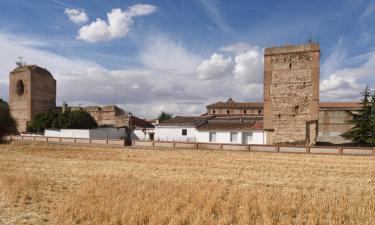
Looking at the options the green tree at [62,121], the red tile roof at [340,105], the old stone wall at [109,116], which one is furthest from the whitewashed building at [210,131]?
the red tile roof at [340,105]

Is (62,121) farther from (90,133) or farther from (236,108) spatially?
(236,108)

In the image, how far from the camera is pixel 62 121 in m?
38.6

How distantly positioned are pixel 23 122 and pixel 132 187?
40.0m

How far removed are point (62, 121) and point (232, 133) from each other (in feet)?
66.4

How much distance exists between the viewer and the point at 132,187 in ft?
32.9

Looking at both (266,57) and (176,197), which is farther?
(266,57)

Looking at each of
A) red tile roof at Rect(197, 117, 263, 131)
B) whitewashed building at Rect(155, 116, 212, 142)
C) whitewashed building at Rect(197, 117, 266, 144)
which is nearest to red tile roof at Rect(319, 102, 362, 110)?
red tile roof at Rect(197, 117, 263, 131)

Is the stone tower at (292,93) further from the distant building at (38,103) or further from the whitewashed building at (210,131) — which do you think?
the distant building at (38,103)

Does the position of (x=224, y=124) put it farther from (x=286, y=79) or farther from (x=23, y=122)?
(x=23, y=122)

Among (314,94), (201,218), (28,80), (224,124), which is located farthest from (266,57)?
(28,80)

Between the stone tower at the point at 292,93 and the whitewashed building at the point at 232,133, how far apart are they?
163 centimetres

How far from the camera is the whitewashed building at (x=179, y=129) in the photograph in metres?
34.8

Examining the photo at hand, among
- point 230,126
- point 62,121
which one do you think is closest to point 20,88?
point 62,121

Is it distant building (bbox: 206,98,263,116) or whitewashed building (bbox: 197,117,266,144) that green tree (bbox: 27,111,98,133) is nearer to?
whitewashed building (bbox: 197,117,266,144)
